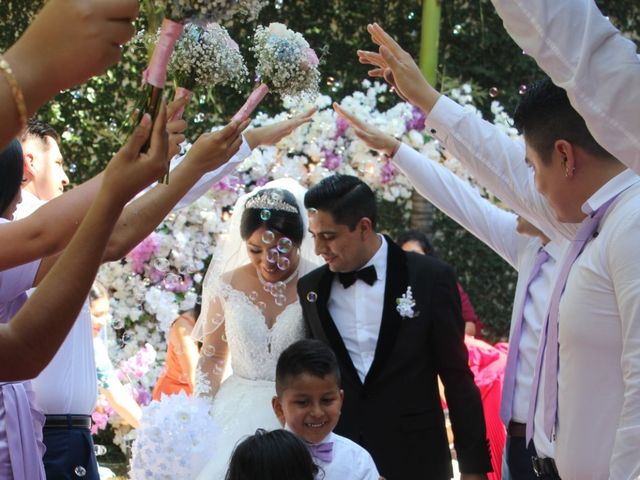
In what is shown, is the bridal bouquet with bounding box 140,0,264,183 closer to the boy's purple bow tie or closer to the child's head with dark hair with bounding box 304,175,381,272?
the boy's purple bow tie

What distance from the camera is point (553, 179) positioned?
304cm

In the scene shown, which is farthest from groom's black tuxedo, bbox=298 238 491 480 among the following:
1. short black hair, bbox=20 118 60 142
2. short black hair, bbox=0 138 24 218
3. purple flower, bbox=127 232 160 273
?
purple flower, bbox=127 232 160 273

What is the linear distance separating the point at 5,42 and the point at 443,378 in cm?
771

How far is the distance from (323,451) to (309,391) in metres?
0.25

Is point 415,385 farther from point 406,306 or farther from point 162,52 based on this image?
point 162,52

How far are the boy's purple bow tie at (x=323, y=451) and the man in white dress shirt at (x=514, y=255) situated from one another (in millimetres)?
717

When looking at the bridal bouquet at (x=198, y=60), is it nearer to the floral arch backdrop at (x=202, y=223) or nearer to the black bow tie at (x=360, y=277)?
the black bow tie at (x=360, y=277)

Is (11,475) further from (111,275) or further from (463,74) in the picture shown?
(463,74)

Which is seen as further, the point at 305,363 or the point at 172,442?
the point at 172,442

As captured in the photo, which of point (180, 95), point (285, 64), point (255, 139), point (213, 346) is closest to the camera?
point (180, 95)

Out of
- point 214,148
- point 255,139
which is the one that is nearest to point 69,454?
point 255,139

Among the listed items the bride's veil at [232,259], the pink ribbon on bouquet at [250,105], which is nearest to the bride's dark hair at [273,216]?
the bride's veil at [232,259]

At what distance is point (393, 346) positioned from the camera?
477 cm

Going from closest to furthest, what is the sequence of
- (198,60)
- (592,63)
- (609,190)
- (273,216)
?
1. (592,63)
2. (198,60)
3. (609,190)
4. (273,216)
